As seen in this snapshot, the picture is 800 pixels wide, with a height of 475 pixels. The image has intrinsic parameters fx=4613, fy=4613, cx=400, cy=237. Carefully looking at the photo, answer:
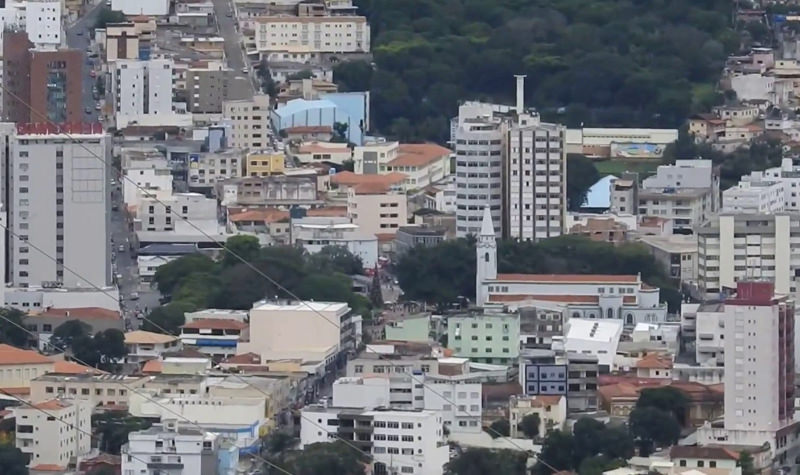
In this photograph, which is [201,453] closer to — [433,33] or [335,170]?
[335,170]

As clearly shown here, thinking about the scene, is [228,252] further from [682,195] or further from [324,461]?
[324,461]

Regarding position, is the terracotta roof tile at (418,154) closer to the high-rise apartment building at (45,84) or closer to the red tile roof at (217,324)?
the high-rise apartment building at (45,84)

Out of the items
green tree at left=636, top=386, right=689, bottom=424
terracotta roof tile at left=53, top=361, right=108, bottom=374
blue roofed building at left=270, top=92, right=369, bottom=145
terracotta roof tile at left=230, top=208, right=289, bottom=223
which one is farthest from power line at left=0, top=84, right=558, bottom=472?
blue roofed building at left=270, top=92, right=369, bottom=145

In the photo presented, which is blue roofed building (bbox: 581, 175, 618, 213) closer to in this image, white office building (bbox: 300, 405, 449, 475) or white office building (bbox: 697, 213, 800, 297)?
white office building (bbox: 697, 213, 800, 297)

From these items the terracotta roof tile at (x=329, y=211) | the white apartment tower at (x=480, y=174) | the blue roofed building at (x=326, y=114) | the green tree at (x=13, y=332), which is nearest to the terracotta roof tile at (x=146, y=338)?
A: the green tree at (x=13, y=332)

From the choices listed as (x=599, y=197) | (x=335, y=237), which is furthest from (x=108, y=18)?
(x=335, y=237)

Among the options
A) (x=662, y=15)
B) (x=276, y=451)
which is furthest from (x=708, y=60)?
(x=276, y=451)
